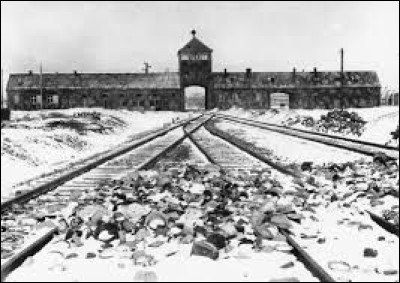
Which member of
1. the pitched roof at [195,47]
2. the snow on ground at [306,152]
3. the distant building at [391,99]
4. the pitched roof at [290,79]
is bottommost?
the snow on ground at [306,152]

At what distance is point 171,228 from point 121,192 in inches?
94.6

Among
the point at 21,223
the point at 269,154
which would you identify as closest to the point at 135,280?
the point at 21,223

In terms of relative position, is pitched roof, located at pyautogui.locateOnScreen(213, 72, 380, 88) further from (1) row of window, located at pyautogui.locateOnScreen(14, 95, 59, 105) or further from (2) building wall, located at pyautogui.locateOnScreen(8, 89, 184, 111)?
(1) row of window, located at pyautogui.locateOnScreen(14, 95, 59, 105)

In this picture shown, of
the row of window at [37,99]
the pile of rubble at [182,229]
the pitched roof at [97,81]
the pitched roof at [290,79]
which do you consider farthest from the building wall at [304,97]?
the pile of rubble at [182,229]

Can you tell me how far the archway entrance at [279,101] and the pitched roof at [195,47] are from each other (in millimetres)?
12300

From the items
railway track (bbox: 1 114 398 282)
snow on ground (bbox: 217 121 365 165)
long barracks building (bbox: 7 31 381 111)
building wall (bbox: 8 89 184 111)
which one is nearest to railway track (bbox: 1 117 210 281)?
railway track (bbox: 1 114 398 282)

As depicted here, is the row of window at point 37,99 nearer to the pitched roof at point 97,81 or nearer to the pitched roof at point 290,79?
the pitched roof at point 97,81

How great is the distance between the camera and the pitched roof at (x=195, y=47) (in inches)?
3009

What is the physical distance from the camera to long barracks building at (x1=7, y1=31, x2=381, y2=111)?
2950 inches

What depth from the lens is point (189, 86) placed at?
75.4 meters

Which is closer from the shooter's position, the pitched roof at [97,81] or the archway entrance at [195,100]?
the pitched roof at [97,81]

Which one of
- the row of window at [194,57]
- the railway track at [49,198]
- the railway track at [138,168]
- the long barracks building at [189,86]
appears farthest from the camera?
the row of window at [194,57]

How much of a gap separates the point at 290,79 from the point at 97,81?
2768 centimetres

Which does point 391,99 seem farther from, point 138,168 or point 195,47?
point 138,168
